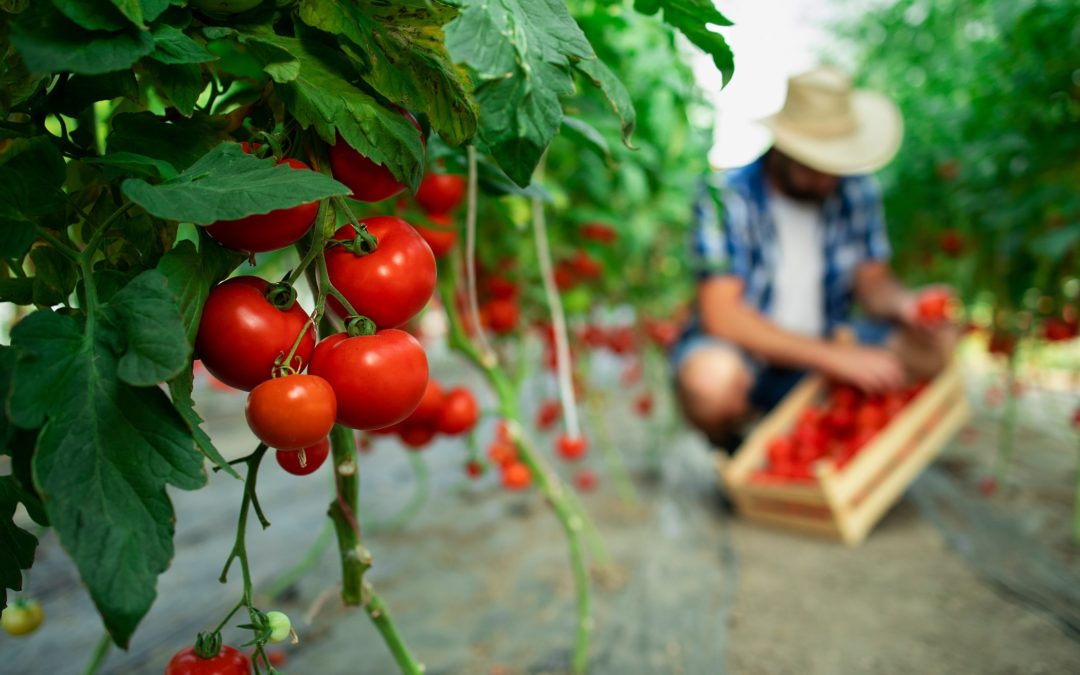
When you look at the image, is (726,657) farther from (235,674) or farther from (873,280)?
(873,280)

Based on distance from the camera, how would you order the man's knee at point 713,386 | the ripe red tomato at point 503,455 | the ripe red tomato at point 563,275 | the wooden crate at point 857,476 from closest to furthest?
the ripe red tomato at point 503,455 → the wooden crate at point 857,476 → the ripe red tomato at point 563,275 → the man's knee at point 713,386

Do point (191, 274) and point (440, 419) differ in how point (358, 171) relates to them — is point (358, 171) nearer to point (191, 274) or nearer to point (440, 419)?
point (191, 274)

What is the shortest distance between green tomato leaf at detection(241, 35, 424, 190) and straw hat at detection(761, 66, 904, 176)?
2.06 meters

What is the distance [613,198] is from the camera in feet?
6.60

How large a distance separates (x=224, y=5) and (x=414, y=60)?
0.42ft

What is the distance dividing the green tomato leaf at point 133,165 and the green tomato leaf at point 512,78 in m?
0.20

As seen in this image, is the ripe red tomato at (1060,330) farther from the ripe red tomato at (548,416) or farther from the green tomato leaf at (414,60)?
the green tomato leaf at (414,60)

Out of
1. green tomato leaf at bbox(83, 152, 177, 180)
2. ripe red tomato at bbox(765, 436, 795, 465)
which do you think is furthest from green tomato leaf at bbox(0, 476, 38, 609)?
ripe red tomato at bbox(765, 436, 795, 465)

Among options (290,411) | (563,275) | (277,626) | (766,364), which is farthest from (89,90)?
(766,364)

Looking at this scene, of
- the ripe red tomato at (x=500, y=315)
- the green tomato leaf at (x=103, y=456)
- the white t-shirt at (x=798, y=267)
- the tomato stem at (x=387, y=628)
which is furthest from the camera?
the white t-shirt at (x=798, y=267)

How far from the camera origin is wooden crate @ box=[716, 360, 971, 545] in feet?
5.94

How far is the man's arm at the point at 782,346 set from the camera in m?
2.20

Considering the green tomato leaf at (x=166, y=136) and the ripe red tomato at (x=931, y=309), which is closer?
the green tomato leaf at (x=166, y=136)

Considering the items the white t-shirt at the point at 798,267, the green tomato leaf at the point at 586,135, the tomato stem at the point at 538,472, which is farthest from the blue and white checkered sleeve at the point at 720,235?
the green tomato leaf at the point at 586,135
